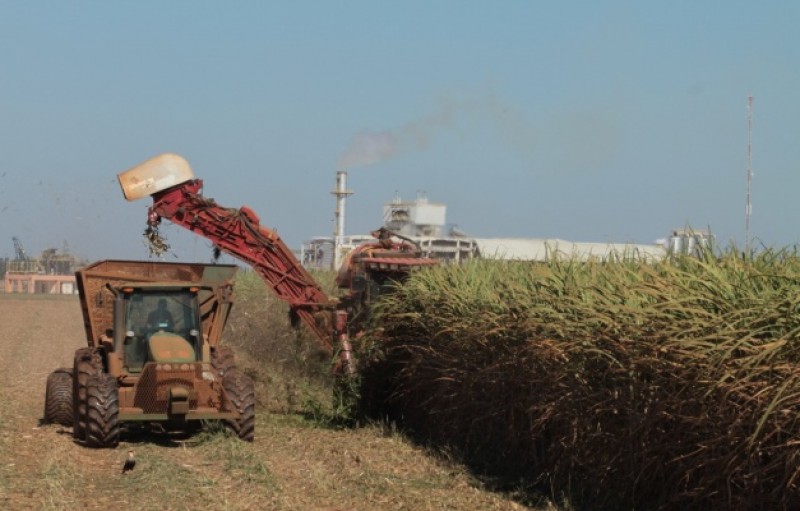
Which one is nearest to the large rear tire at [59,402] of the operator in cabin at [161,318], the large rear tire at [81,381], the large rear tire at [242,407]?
the large rear tire at [81,381]

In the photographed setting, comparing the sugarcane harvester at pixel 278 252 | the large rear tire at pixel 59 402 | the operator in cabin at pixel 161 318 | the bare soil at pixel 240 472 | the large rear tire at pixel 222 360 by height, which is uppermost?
the sugarcane harvester at pixel 278 252

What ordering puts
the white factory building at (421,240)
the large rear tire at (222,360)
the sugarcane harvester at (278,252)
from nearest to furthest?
the large rear tire at (222,360), the sugarcane harvester at (278,252), the white factory building at (421,240)

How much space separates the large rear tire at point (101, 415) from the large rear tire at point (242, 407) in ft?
4.62

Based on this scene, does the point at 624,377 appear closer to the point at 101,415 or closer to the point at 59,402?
the point at 101,415

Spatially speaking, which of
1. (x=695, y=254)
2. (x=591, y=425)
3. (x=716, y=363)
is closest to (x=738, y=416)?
(x=716, y=363)

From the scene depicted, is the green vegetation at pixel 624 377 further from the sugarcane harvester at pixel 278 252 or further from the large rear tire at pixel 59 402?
the large rear tire at pixel 59 402

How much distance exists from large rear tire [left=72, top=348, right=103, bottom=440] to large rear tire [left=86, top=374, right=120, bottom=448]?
0.16 meters

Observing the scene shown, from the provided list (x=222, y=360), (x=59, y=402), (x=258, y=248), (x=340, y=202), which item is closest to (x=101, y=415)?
(x=222, y=360)

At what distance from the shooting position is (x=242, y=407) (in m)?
14.1

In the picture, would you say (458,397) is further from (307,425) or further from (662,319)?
(662,319)

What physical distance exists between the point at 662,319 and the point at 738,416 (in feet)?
4.64

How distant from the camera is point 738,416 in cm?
785

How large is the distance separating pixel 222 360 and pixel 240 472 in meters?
3.78

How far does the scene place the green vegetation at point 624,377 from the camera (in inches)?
307
